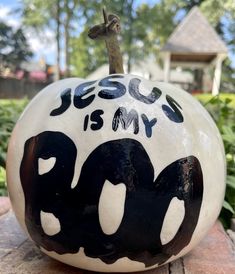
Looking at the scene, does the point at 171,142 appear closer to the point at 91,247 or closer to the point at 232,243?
the point at 91,247

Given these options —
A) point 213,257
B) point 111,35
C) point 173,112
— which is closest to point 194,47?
point 111,35

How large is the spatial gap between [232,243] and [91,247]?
29.6 inches

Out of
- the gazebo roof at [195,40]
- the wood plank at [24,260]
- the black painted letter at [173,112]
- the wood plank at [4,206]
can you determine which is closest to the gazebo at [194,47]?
the gazebo roof at [195,40]

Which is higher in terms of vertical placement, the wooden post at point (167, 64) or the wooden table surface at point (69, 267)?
the wooden table surface at point (69, 267)

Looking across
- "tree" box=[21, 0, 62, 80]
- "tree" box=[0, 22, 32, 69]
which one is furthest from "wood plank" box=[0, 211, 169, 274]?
"tree" box=[0, 22, 32, 69]

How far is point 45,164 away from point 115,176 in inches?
9.2

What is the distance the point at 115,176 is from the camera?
4.00ft

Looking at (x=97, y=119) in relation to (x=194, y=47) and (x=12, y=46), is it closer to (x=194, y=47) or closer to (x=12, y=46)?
(x=194, y=47)

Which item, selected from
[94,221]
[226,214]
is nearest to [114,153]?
[94,221]

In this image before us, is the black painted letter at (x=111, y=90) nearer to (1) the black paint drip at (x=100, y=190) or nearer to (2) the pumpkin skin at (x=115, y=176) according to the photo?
(2) the pumpkin skin at (x=115, y=176)

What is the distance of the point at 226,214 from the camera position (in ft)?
7.32

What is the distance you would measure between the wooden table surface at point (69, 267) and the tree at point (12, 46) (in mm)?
36335

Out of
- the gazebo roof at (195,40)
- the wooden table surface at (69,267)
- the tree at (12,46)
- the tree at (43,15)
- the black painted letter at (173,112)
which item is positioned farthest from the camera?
the tree at (12,46)

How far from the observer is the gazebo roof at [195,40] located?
1457 centimetres
